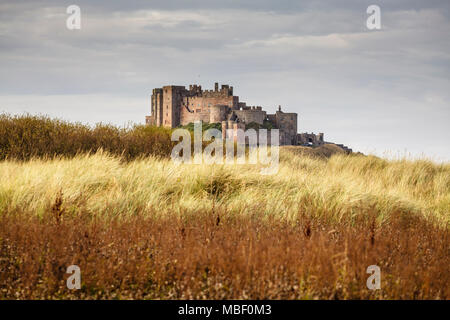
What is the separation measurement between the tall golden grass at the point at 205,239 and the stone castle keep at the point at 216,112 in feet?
159

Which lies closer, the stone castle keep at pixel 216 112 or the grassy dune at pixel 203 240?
the grassy dune at pixel 203 240

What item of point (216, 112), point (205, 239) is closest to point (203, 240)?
point (205, 239)

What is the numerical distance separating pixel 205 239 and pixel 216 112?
6099 centimetres

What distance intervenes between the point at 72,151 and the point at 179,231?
31.6ft

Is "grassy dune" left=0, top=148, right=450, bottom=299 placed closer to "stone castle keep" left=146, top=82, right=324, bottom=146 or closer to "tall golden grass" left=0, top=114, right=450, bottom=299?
"tall golden grass" left=0, top=114, right=450, bottom=299

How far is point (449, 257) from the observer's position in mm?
5309

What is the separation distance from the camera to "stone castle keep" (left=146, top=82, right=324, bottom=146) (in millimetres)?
60062

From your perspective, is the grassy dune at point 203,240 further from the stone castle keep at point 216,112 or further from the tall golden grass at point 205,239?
the stone castle keep at point 216,112

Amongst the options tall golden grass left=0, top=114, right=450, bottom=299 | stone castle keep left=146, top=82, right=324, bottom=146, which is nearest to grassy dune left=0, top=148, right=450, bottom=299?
tall golden grass left=0, top=114, right=450, bottom=299

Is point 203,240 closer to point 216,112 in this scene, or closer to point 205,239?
point 205,239

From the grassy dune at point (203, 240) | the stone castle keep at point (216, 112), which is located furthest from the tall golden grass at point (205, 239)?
the stone castle keep at point (216, 112)

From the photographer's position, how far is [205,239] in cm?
513

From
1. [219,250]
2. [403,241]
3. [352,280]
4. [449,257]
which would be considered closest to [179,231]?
[219,250]

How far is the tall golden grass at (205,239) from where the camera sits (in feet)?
13.2
